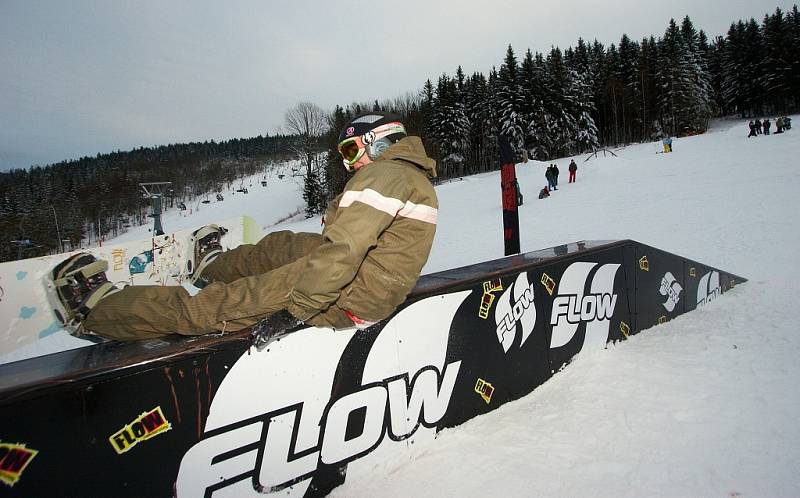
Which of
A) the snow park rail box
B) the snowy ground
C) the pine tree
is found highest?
the pine tree

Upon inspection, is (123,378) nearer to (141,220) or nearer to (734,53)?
(734,53)

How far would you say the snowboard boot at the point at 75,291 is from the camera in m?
2.44

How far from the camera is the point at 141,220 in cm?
8794

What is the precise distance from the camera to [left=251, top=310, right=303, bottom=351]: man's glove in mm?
2025

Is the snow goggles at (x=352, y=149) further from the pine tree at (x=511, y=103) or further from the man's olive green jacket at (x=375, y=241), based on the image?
the pine tree at (x=511, y=103)

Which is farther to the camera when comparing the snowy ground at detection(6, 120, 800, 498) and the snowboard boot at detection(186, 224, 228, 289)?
the snowboard boot at detection(186, 224, 228, 289)

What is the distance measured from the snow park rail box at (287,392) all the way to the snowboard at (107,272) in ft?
8.98

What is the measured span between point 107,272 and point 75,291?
377 cm

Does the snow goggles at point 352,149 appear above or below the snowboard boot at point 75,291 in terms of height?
above

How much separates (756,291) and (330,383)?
6588 millimetres

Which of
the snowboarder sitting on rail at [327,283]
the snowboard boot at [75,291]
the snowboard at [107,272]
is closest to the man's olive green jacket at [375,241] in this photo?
the snowboarder sitting on rail at [327,283]

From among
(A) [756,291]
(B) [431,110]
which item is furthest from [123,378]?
(B) [431,110]

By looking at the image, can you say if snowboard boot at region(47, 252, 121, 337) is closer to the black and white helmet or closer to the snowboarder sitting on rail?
the snowboarder sitting on rail

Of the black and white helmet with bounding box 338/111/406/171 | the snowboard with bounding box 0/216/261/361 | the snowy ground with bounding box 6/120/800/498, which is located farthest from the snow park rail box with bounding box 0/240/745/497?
the snowboard with bounding box 0/216/261/361
